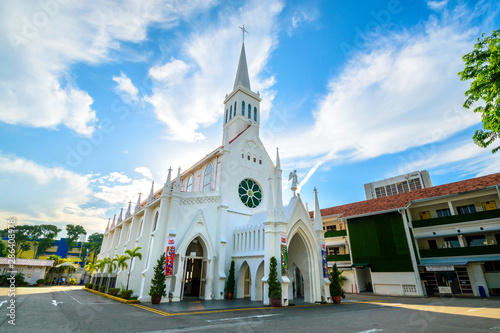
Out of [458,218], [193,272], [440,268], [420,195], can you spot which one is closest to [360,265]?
[440,268]

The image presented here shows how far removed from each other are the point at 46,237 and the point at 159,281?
2657 inches

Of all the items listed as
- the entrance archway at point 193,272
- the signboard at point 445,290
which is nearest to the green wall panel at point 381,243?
the signboard at point 445,290

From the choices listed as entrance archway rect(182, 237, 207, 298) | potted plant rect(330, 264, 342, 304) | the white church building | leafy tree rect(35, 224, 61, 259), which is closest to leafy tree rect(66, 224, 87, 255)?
leafy tree rect(35, 224, 61, 259)

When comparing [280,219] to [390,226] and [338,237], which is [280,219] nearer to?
[390,226]

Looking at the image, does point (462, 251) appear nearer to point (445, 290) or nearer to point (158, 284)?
point (445, 290)

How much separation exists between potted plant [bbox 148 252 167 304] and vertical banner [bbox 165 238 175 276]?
41 centimetres

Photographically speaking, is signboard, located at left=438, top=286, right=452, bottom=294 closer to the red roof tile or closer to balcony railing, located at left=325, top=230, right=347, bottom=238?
the red roof tile

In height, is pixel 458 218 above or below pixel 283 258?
above

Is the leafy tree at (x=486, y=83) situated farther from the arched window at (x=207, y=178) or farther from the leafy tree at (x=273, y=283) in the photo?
the arched window at (x=207, y=178)

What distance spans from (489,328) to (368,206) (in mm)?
24362

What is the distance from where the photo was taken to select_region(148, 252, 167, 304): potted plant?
15883 millimetres

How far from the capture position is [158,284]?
16125 millimetres

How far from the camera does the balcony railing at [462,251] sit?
22.1 metres

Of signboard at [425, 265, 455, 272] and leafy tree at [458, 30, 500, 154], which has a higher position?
leafy tree at [458, 30, 500, 154]
